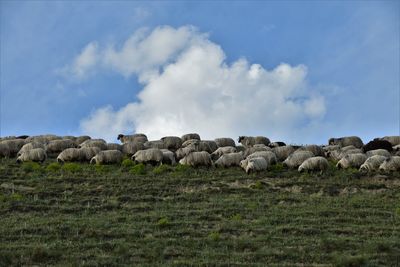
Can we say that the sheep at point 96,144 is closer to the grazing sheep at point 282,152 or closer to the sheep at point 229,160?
the sheep at point 229,160

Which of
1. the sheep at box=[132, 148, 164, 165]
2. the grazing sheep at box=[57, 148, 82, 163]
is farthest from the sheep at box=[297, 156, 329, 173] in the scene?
the grazing sheep at box=[57, 148, 82, 163]

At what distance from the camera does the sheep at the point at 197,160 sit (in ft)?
153

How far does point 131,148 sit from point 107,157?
458cm

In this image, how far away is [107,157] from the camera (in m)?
47.9

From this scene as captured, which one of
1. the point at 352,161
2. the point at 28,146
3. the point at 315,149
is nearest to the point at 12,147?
the point at 28,146

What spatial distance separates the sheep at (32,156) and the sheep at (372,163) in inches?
817

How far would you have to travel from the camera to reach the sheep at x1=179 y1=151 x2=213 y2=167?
46.7 meters

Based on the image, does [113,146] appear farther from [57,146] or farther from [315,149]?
[315,149]

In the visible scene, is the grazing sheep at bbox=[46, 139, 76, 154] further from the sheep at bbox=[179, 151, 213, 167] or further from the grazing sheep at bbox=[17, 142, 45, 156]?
the sheep at bbox=[179, 151, 213, 167]

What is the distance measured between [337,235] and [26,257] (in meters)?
11.7

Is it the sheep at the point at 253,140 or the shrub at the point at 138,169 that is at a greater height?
the sheep at the point at 253,140

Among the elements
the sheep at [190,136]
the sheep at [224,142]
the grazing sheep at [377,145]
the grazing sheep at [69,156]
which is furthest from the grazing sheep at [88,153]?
the grazing sheep at [377,145]

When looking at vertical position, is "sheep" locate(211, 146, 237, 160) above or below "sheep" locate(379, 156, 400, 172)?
above

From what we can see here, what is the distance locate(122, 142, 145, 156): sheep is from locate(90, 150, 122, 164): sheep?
10.9 feet
